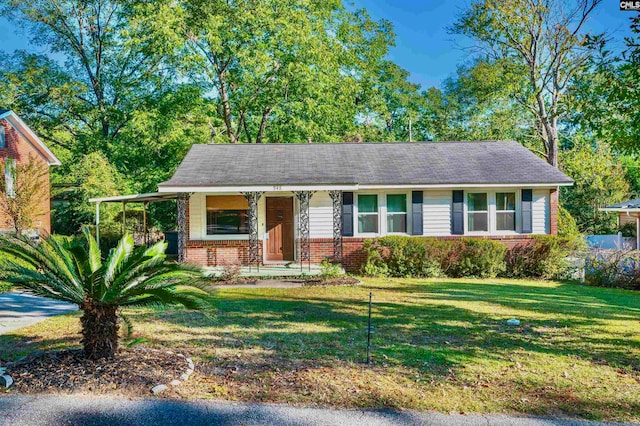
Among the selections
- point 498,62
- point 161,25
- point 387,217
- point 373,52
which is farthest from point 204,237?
point 373,52

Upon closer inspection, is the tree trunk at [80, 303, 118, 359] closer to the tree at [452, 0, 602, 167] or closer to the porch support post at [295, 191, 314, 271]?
the porch support post at [295, 191, 314, 271]

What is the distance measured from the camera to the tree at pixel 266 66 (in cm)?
2431

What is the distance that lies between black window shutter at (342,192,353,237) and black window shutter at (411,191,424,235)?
6.76 feet

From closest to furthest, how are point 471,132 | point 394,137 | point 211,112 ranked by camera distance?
1. point 211,112
2. point 471,132
3. point 394,137

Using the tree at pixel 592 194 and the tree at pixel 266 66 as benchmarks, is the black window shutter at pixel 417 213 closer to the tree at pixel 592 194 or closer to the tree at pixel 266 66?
the tree at pixel 266 66

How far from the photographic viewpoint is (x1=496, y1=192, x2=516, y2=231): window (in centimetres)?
1650

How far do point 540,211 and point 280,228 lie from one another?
346 inches

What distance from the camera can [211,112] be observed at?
25.7m

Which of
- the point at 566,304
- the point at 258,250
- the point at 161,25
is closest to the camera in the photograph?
the point at 566,304

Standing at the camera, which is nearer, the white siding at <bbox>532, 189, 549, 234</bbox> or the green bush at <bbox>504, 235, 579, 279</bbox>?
the green bush at <bbox>504, 235, 579, 279</bbox>

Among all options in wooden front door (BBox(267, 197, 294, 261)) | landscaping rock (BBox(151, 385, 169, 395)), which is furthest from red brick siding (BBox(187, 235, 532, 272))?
landscaping rock (BBox(151, 385, 169, 395))

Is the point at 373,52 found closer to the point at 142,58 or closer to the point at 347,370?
the point at 142,58

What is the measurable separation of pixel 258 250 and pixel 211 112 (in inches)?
497

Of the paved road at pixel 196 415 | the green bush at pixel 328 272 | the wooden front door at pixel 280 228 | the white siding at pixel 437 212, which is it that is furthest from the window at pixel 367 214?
the paved road at pixel 196 415
